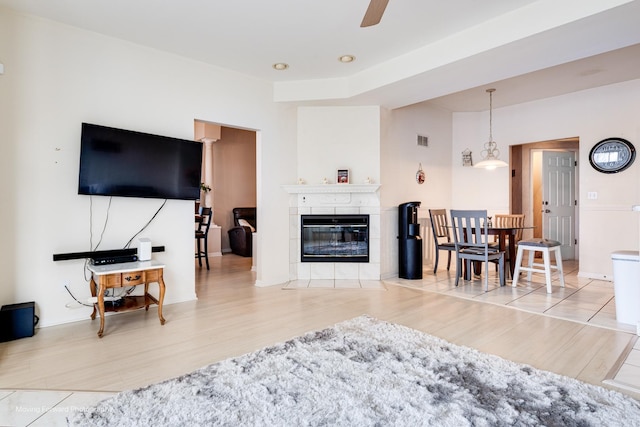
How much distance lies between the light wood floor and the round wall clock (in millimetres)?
3074

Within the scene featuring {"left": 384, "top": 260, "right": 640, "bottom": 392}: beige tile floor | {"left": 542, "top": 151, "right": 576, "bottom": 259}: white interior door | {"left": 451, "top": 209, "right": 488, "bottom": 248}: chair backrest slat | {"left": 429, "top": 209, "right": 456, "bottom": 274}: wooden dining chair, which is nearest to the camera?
{"left": 384, "top": 260, "right": 640, "bottom": 392}: beige tile floor

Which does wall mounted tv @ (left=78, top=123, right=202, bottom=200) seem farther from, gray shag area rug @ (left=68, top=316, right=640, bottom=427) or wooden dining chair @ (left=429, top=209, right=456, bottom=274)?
wooden dining chair @ (left=429, top=209, right=456, bottom=274)

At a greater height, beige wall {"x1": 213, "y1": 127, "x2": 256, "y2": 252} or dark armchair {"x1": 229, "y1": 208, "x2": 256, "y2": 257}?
beige wall {"x1": 213, "y1": 127, "x2": 256, "y2": 252}

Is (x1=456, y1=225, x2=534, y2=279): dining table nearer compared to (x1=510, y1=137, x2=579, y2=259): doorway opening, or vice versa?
(x1=456, y1=225, x2=534, y2=279): dining table

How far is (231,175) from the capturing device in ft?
26.4

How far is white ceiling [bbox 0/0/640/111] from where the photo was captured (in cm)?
287

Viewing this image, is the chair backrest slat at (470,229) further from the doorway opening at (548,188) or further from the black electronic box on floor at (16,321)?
the black electronic box on floor at (16,321)

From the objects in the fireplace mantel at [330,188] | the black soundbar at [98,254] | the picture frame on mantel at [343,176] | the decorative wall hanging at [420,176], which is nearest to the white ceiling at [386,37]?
the picture frame on mantel at [343,176]

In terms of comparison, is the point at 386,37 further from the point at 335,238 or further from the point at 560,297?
the point at 560,297

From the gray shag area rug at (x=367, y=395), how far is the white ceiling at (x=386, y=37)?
270 cm

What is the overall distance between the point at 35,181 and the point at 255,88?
2.63 meters

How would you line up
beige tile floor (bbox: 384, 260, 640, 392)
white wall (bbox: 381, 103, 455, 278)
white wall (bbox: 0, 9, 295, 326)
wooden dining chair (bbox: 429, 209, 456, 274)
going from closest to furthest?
beige tile floor (bbox: 384, 260, 640, 392), white wall (bbox: 0, 9, 295, 326), white wall (bbox: 381, 103, 455, 278), wooden dining chair (bbox: 429, 209, 456, 274)

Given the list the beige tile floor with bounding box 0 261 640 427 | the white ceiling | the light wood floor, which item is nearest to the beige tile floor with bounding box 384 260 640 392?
the beige tile floor with bounding box 0 261 640 427

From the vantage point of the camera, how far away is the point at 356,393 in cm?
191
